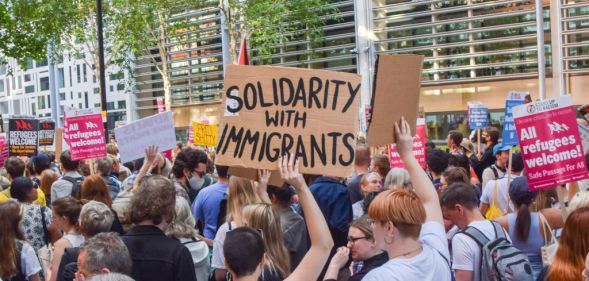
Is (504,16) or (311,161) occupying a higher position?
(504,16)

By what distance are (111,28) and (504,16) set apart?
56.6ft

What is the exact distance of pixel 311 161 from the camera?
14.8 ft

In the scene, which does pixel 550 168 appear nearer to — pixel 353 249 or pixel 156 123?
pixel 353 249

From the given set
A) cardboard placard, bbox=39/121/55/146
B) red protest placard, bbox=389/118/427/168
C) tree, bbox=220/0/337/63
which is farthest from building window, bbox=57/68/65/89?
red protest placard, bbox=389/118/427/168

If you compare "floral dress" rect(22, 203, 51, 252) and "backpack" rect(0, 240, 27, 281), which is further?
"floral dress" rect(22, 203, 51, 252)

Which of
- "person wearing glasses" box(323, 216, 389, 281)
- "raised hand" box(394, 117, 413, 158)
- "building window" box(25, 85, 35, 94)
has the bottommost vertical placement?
"person wearing glasses" box(323, 216, 389, 281)

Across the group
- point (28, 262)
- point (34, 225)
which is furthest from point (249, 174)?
point (34, 225)

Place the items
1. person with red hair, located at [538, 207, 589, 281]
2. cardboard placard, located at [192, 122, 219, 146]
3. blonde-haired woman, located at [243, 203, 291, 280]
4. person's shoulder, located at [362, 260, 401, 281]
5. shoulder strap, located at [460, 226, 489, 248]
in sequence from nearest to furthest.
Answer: person's shoulder, located at [362, 260, 401, 281], person with red hair, located at [538, 207, 589, 281], blonde-haired woman, located at [243, 203, 291, 280], shoulder strap, located at [460, 226, 489, 248], cardboard placard, located at [192, 122, 219, 146]

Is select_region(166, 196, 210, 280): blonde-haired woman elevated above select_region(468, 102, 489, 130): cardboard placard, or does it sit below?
below

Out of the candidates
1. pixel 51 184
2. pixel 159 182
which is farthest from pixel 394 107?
pixel 51 184

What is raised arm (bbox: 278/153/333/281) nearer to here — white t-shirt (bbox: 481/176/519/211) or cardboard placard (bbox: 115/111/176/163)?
white t-shirt (bbox: 481/176/519/211)

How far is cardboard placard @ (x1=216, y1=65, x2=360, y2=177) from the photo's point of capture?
4559 mm

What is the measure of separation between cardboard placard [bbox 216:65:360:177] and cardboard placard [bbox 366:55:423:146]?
0.24 m

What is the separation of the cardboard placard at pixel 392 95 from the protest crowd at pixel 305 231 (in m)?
0.06
